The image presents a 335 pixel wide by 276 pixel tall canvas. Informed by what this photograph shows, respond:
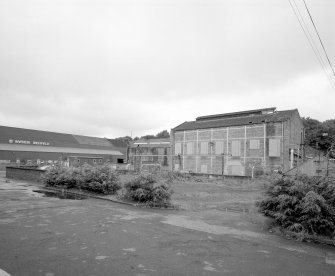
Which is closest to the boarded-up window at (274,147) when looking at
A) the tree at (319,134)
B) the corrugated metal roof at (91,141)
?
the tree at (319,134)

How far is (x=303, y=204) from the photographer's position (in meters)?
6.94

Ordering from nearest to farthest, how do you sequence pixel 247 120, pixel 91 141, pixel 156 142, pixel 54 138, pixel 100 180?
pixel 100 180 < pixel 247 120 < pixel 54 138 < pixel 156 142 < pixel 91 141

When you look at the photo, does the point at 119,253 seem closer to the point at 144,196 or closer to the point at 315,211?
the point at 315,211

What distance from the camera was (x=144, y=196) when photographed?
11.4 meters

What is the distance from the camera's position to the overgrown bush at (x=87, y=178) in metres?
14.6

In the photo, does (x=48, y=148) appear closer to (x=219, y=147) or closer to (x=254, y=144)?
(x=219, y=147)

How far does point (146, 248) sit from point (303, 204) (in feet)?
13.4

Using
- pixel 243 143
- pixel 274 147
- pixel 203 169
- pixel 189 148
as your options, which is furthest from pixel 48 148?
pixel 274 147

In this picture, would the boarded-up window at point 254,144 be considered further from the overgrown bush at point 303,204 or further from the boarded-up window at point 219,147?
the overgrown bush at point 303,204

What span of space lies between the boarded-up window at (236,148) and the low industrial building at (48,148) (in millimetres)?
26615

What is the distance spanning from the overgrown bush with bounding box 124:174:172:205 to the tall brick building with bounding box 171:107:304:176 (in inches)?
883

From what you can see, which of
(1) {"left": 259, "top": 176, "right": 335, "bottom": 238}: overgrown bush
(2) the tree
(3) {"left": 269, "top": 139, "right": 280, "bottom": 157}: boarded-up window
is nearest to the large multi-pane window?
(3) {"left": 269, "top": 139, "right": 280, "bottom": 157}: boarded-up window

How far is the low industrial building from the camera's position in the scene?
55.4 meters

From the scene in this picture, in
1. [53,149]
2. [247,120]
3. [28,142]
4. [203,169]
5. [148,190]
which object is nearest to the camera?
[148,190]
